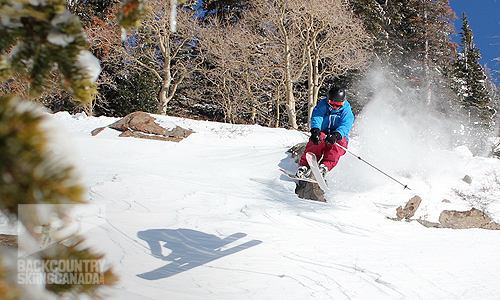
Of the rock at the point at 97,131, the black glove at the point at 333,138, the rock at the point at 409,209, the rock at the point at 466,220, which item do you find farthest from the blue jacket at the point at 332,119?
the rock at the point at 97,131

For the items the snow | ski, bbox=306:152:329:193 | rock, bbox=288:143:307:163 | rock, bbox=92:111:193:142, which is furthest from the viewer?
rock, bbox=92:111:193:142

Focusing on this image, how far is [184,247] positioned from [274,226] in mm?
1491

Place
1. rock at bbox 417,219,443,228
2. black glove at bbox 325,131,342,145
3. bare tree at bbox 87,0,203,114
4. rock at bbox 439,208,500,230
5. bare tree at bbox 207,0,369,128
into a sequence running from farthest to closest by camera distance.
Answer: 1. bare tree at bbox 207,0,369,128
2. bare tree at bbox 87,0,203,114
3. rock at bbox 439,208,500,230
4. rock at bbox 417,219,443,228
5. black glove at bbox 325,131,342,145

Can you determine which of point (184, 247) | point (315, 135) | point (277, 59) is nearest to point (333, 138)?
point (315, 135)

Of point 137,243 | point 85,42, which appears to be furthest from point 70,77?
point 137,243

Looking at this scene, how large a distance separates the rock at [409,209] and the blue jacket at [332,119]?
2.14 metres

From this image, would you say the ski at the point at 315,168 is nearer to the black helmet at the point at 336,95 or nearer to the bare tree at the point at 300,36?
the black helmet at the point at 336,95

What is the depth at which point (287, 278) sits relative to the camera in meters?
3.62

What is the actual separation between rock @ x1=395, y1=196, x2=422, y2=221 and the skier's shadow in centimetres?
343

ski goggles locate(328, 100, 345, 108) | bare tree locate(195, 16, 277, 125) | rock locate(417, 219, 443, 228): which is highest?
bare tree locate(195, 16, 277, 125)

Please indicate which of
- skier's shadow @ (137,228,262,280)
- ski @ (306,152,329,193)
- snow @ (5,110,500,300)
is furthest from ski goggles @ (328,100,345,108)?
skier's shadow @ (137,228,262,280)

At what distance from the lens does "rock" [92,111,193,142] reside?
9909mm

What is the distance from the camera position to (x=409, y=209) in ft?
21.9

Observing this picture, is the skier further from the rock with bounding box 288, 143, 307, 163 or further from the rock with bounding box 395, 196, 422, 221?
the rock with bounding box 288, 143, 307, 163
